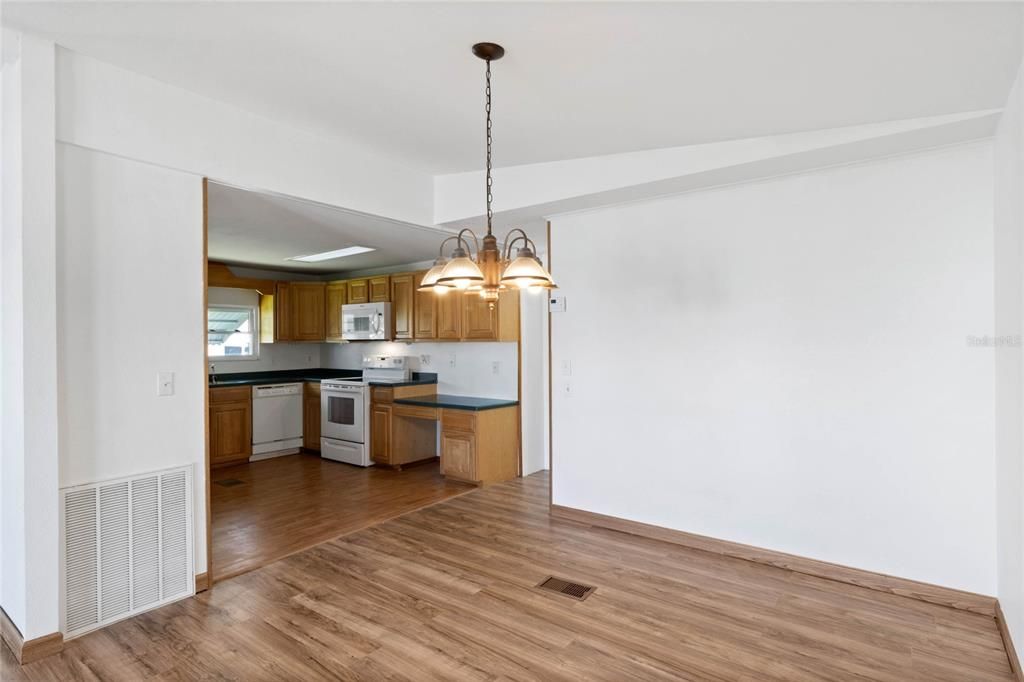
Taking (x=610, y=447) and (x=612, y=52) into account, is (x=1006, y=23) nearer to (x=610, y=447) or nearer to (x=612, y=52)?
(x=612, y=52)

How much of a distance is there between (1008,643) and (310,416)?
253 inches

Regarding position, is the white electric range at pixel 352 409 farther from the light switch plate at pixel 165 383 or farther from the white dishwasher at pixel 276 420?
the light switch plate at pixel 165 383

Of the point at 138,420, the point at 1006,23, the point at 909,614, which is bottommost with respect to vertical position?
the point at 909,614

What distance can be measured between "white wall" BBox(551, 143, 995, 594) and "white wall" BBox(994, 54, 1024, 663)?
144 mm

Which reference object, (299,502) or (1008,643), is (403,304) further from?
(1008,643)

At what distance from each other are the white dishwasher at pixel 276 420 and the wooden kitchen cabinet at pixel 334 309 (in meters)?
0.77

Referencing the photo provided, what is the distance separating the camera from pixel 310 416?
22.4ft

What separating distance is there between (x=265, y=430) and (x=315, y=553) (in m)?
3.38

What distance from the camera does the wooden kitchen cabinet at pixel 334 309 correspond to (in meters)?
7.02

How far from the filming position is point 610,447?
411 cm

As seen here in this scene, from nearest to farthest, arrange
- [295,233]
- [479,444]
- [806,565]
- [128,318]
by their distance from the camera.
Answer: [128,318]
[806,565]
[295,233]
[479,444]

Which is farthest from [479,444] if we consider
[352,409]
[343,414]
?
[343,414]

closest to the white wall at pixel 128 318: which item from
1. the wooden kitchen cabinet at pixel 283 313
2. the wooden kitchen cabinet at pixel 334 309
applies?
the wooden kitchen cabinet at pixel 334 309

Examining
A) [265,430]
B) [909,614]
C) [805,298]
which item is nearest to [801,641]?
[909,614]
